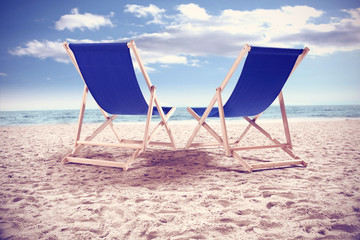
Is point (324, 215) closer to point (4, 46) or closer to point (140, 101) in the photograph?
point (140, 101)

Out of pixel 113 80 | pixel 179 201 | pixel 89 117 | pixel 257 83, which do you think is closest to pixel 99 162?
pixel 113 80

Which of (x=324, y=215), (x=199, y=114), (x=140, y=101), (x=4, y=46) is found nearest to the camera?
(x=324, y=215)

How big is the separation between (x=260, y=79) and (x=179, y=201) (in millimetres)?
1551

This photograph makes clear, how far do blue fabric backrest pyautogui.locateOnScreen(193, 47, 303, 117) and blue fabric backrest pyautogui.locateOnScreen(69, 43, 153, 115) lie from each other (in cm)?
108

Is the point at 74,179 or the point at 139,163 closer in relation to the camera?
the point at 74,179

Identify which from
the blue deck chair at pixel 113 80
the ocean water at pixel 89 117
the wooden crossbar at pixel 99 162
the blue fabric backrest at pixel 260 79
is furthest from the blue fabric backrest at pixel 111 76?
the ocean water at pixel 89 117

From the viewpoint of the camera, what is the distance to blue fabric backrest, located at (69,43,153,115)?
2.15 m

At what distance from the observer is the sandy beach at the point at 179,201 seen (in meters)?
1.18

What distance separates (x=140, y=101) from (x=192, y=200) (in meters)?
1.29

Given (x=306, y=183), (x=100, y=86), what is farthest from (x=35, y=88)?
(x=306, y=183)

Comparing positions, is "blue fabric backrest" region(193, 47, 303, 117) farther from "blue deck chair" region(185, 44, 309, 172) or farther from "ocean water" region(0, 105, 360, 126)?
"ocean water" region(0, 105, 360, 126)

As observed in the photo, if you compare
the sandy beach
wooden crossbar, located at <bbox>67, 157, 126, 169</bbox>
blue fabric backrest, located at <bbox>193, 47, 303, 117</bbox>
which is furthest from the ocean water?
wooden crossbar, located at <bbox>67, 157, 126, 169</bbox>

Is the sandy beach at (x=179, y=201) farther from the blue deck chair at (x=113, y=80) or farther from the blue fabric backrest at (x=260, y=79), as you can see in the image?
the blue fabric backrest at (x=260, y=79)

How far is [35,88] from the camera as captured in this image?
25016 millimetres
